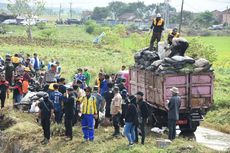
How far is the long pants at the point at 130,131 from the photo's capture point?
12.2m

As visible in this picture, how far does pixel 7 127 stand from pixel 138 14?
140 meters

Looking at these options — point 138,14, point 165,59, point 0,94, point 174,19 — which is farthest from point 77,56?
point 138,14

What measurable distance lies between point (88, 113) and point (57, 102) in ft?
5.66

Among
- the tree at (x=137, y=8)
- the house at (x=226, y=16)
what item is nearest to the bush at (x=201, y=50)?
the house at (x=226, y=16)

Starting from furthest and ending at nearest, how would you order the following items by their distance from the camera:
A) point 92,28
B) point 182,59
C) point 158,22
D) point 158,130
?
point 92,28 < point 158,22 < point 158,130 < point 182,59

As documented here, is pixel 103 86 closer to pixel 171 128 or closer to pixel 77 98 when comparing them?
pixel 77 98

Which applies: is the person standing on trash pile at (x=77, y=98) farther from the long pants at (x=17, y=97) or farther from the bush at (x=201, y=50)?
the bush at (x=201, y=50)

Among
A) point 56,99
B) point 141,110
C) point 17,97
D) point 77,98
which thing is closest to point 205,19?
point 17,97

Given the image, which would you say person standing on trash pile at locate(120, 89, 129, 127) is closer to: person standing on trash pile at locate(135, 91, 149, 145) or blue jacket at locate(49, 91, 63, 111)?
person standing on trash pile at locate(135, 91, 149, 145)

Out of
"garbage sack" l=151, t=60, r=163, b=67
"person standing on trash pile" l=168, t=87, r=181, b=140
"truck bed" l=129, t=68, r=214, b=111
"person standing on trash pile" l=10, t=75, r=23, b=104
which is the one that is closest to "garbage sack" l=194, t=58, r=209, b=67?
"truck bed" l=129, t=68, r=214, b=111

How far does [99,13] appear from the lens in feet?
501

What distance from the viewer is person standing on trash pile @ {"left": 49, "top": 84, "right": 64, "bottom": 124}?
1417 centimetres

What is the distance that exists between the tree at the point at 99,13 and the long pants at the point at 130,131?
13892 cm

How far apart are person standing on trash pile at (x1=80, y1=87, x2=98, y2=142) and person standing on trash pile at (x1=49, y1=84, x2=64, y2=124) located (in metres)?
1.11
